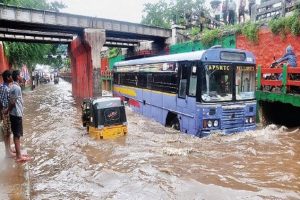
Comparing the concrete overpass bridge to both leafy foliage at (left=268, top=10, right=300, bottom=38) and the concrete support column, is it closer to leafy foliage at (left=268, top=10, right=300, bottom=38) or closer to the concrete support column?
the concrete support column

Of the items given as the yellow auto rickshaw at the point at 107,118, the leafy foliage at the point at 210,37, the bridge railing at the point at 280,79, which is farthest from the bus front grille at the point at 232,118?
the leafy foliage at the point at 210,37

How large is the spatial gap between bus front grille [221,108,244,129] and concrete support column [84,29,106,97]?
634 inches

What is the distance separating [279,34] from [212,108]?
7.37 meters

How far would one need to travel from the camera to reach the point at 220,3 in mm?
23328

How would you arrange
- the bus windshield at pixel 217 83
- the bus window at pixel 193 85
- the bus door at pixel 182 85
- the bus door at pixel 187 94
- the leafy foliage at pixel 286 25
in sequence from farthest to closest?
1. the leafy foliage at pixel 286 25
2. the bus door at pixel 182 85
3. the bus door at pixel 187 94
4. the bus window at pixel 193 85
5. the bus windshield at pixel 217 83

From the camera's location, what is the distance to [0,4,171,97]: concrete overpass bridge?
23.1m

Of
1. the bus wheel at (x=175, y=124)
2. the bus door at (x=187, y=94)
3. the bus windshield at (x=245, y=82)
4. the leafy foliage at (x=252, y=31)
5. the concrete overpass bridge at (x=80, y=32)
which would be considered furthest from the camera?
the concrete overpass bridge at (x=80, y=32)

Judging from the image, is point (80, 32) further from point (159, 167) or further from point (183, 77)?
point (159, 167)

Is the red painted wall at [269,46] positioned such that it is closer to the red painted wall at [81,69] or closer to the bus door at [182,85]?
the bus door at [182,85]

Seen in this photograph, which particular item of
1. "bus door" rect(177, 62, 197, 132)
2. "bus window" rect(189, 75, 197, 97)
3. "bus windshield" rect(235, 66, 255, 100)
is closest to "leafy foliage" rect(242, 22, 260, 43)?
"bus windshield" rect(235, 66, 255, 100)

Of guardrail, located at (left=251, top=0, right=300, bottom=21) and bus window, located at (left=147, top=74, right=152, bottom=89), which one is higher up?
guardrail, located at (left=251, top=0, right=300, bottom=21)

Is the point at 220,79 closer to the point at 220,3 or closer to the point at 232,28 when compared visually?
the point at 232,28

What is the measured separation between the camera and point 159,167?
8039 mm

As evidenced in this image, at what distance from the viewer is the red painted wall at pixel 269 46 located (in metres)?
14.8
